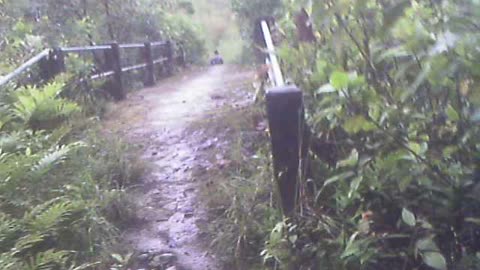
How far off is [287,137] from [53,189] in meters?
1.55

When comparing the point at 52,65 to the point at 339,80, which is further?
the point at 52,65

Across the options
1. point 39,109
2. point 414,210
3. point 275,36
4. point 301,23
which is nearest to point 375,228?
point 414,210

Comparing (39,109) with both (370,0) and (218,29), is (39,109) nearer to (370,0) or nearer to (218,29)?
(370,0)

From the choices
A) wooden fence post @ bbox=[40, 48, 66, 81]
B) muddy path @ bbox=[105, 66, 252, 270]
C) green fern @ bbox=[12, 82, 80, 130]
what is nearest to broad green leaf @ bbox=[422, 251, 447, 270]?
muddy path @ bbox=[105, 66, 252, 270]

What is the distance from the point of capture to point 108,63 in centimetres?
938

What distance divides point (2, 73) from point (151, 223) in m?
2.92

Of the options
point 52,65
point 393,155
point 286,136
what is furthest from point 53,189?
point 52,65

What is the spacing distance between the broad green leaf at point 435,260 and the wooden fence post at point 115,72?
6.94 meters

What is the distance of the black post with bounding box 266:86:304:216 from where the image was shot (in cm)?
315

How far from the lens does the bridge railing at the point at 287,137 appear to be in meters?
3.16

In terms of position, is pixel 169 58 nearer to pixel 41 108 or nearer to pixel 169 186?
pixel 41 108

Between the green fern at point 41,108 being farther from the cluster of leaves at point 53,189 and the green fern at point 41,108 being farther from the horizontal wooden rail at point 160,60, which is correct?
the horizontal wooden rail at point 160,60

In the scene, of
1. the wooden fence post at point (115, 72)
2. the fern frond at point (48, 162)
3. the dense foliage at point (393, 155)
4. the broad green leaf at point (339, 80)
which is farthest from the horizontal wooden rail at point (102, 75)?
the broad green leaf at point (339, 80)

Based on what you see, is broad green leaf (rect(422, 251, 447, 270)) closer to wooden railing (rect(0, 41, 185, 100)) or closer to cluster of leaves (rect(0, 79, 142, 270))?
cluster of leaves (rect(0, 79, 142, 270))
